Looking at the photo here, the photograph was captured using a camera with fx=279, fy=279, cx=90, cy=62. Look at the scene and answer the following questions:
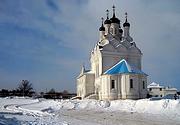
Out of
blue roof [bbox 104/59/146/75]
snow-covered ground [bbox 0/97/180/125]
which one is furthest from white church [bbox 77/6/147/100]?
snow-covered ground [bbox 0/97/180/125]

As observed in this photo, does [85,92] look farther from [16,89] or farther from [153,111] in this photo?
[16,89]

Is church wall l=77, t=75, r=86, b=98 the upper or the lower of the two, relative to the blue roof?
lower

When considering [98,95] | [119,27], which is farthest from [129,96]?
[119,27]

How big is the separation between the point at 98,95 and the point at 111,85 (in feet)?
14.4

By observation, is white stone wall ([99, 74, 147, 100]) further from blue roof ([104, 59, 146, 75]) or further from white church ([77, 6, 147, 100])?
blue roof ([104, 59, 146, 75])

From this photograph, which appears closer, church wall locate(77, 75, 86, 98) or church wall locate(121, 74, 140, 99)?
church wall locate(121, 74, 140, 99)

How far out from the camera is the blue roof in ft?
138

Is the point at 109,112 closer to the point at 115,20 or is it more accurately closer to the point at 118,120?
the point at 118,120

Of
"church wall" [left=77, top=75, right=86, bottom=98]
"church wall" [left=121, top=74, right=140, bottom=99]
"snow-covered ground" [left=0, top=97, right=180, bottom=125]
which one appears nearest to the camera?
"snow-covered ground" [left=0, top=97, right=180, bottom=125]

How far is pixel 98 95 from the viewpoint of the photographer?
45969mm

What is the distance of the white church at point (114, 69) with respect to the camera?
137 feet

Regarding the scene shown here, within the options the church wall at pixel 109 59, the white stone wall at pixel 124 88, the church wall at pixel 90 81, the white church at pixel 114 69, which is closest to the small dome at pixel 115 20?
the white church at pixel 114 69

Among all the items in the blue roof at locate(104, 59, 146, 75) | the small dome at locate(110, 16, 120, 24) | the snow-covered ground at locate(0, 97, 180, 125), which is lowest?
the snow-covered ground at locate(0, 97, 180, 125)

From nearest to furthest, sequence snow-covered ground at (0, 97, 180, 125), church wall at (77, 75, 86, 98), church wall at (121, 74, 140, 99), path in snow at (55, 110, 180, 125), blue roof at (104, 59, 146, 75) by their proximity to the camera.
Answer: path in snow at (55, 110, 180, 125)
snow-covered ground at (0, 97, 180, 125)
church wall at (121, 74, 140, 99)
blue roof at (104, 59, 146, 75)
church wall at (77, 75, 86, 98)
